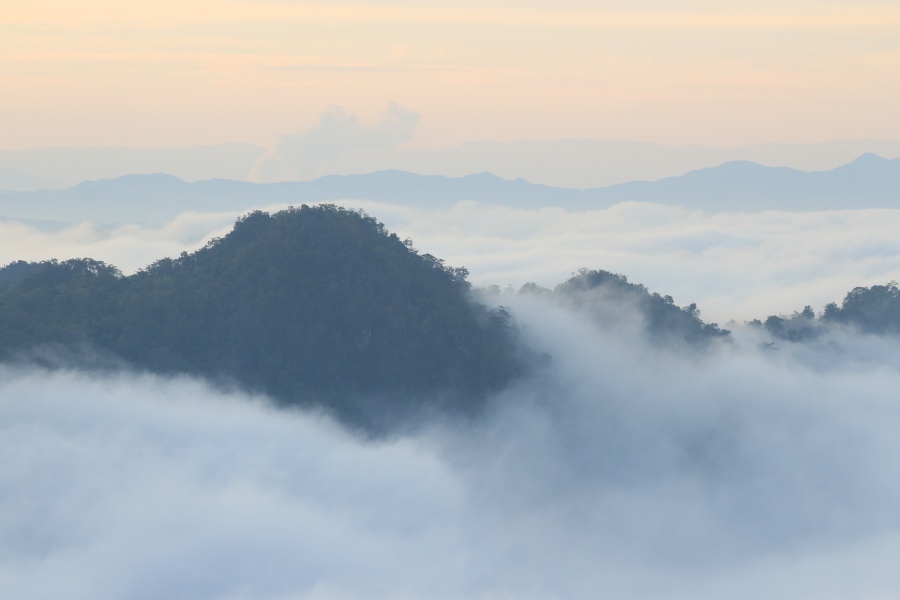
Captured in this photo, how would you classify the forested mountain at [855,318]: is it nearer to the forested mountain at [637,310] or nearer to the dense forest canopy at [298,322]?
the forested mountain at [637,310]

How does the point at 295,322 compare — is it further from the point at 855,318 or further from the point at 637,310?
the point at 855,318

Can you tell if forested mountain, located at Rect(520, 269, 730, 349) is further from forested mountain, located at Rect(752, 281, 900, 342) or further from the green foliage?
forested mountain, located at Rect(752, 281, 900, 342)

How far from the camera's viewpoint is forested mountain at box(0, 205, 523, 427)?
6016 centimetres

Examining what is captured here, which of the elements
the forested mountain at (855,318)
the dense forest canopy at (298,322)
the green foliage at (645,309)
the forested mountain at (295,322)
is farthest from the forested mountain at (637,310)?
the forested mountain at (295,322)

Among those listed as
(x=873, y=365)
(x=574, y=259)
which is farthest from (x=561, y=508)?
(x=574, y=259)

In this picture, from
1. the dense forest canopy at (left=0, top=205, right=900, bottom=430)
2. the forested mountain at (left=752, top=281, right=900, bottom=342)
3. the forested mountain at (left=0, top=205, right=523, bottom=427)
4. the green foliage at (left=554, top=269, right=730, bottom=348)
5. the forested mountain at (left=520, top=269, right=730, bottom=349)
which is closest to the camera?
the dense forest canopy at (left=0, top=205, right=900, bottom=430)

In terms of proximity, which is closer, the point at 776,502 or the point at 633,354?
the point at 776,502

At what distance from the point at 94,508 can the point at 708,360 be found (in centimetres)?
3265

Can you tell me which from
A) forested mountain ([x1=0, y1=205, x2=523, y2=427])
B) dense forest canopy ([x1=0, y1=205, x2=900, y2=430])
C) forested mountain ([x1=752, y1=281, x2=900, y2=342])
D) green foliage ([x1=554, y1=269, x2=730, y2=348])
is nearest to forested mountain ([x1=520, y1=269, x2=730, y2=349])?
green foliage ([x1=554, y1=269, x2=730, y2=348])

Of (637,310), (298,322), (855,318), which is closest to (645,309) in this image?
(637,310)

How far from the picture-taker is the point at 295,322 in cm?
6122

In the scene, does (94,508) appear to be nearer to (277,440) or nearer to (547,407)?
(277,440)

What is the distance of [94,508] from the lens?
52.2 meters

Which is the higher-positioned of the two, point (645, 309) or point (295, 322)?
point (645, 309)
